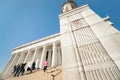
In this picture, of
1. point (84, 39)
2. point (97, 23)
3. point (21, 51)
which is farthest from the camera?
point (21, 51)

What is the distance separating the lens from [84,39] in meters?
7.92

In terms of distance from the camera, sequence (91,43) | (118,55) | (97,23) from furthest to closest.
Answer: (97,23), (91,43), (118,55)

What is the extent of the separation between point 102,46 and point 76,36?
245 cm

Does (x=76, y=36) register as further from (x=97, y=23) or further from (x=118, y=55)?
(x=118, y=55)

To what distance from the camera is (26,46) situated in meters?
17.8

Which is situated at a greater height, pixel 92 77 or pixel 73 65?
pixel 73 65

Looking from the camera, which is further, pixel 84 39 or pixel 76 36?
pixel 76 36

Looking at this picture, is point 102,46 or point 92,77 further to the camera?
point 102,46

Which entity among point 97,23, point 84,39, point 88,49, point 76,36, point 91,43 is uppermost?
point 97,23

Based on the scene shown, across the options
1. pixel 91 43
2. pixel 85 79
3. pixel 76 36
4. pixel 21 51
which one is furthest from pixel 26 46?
pixel 85 79

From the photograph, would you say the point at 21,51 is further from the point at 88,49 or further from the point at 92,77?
the point at 92,77

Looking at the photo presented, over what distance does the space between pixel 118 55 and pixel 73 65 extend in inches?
88.4

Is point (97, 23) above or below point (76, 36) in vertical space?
above

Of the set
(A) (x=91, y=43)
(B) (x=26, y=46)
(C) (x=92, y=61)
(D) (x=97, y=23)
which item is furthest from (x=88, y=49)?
(B) (x=26, y=46)
